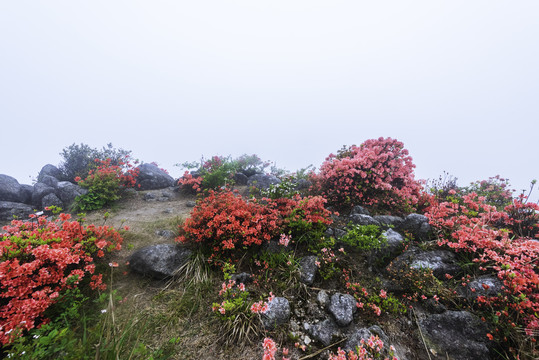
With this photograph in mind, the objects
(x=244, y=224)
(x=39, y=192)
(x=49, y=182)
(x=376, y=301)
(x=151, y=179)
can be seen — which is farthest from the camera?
Result: (x=151, y=179)

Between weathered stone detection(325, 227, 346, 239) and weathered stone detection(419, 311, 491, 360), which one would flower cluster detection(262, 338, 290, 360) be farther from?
weathered stone detection(325, 227, 346, 239)

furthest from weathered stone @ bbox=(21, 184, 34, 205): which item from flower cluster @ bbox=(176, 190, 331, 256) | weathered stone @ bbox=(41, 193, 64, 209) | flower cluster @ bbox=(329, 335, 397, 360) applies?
flower cluster @ bbox=(329, 335, 397, 360)

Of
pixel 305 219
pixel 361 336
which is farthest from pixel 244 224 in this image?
pixel 361 336

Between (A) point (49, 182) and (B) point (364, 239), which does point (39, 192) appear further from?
(B) point (364, 239)

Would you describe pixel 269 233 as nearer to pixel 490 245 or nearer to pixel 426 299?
pixel 426 299

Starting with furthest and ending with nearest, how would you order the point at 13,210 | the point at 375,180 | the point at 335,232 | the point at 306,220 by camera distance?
the point at 13,210 → the point at 375,180 → the point at 335,232 → the point at 306,220

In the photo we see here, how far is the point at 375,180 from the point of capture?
5.42m

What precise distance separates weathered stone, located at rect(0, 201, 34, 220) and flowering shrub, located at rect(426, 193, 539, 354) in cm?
1118

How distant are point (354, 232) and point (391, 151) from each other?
12.3ft

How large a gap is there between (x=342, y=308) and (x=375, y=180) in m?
3.90

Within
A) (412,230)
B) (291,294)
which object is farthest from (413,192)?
(291,294)

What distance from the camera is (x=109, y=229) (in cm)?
354

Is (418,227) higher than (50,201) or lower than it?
higher

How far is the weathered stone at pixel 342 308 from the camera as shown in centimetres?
250
